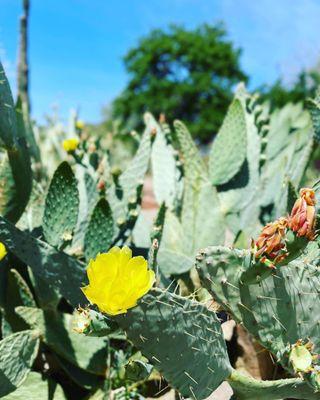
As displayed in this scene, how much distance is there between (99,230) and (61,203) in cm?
18

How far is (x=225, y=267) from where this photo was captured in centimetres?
169

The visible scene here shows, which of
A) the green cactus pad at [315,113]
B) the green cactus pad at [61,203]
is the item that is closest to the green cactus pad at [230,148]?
the green cactus pad at [315,113]

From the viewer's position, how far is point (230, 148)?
10.5 ft

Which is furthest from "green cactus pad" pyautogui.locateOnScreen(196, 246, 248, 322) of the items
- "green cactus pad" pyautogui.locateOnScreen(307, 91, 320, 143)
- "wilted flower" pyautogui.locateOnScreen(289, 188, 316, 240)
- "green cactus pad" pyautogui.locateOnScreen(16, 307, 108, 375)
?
"green cactus pad" pyautogui.locateOnScreen(307, 91, 320, 143)

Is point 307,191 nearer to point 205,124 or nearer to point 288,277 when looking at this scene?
point 288,277

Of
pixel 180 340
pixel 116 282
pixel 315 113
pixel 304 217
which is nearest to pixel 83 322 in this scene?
pixel 116 282

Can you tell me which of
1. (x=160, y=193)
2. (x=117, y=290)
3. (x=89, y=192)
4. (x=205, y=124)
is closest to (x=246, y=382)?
(x=117, y=290)

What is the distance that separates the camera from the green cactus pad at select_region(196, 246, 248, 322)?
1666mm

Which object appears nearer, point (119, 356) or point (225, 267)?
point (225, 267)

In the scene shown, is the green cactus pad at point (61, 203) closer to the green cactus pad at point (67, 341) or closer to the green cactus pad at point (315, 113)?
the green cactus pad at point (67, 341)

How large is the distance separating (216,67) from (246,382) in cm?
3668

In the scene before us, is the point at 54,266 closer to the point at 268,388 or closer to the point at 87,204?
the point at 87,204

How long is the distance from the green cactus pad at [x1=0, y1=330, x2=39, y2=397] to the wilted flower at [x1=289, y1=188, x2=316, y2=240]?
1122 millimetres

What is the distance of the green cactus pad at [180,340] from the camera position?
5.13 ft
